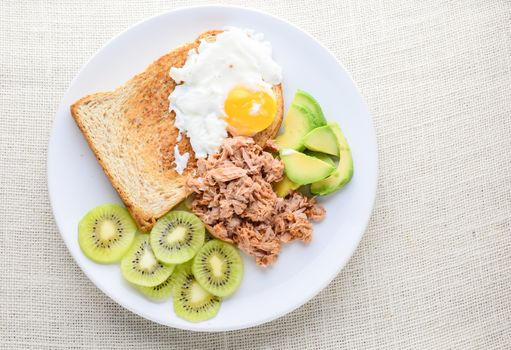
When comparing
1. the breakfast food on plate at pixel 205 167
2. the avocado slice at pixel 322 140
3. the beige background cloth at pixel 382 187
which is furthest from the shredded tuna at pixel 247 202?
the beige background cloth at pixel 382 187

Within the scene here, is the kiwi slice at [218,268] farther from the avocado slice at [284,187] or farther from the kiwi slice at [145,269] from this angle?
the avocado slice at [284,187]

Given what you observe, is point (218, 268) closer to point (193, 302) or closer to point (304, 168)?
point (193, 302)

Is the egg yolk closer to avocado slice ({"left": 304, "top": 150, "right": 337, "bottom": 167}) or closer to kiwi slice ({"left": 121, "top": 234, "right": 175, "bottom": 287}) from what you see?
avocado slice ({"left": 304, "top": 150, "right": 337, "bottom": 167})

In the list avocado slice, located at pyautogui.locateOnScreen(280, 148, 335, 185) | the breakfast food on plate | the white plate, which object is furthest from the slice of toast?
avocado slice, located at pyautogui.locateOnScreen(280, 148, 335, 185)

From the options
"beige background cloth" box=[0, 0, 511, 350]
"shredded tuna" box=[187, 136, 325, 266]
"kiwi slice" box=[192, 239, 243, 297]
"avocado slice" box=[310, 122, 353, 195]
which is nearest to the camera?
"shredded tuna" box=[187, 136, 325, 266]

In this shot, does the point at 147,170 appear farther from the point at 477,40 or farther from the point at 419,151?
the point at 477,40

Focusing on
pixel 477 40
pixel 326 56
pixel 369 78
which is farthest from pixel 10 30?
pixel 477 40

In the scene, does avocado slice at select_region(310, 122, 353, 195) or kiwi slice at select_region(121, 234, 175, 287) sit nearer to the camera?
kiwi slice at select_region(121, 234, 175, 287)
